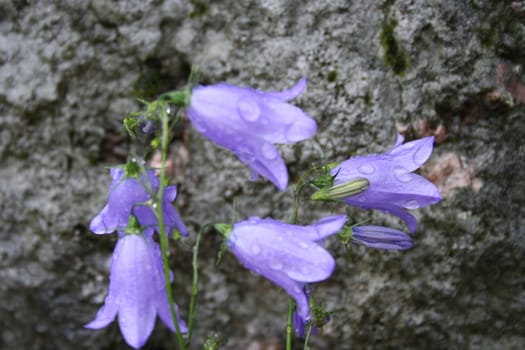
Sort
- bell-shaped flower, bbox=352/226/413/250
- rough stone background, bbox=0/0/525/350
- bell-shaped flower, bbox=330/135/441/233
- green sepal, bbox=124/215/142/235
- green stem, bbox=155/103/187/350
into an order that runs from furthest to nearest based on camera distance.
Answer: rough stone background, bbox=0/0/525/350
bell-shaped flower, bbox=352/226/413/250
bell-shaped flower, bbox=330/135/441/233
green sepal, bbox=124/215/142/235
green stem, bbox=155/103/187/350

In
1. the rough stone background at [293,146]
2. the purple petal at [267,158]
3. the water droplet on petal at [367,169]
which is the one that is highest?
the purple petal at [267,158]

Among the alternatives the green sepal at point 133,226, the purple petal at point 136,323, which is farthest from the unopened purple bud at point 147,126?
the purple petal at point 136,323

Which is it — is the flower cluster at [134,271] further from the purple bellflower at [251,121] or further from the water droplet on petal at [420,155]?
the water droplet on petal at [420,155]

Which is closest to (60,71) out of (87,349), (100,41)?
(100,41)

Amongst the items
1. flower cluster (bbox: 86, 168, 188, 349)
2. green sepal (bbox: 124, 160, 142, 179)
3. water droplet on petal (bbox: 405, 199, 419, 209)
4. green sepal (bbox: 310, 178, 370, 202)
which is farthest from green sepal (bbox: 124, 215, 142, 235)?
water droplet on petal (bbox: 405, 199, 419, 209)

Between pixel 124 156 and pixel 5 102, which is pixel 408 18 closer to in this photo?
pixel 124 156

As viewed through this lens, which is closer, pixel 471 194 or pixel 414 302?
pixel 471 194

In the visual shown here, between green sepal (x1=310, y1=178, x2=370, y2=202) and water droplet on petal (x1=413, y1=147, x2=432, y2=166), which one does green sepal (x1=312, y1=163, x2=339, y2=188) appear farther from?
Answer: water droplet on petal (x1=413, y1=147, x2=432, y2=166)
